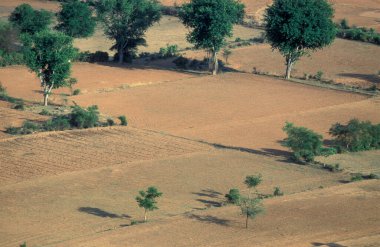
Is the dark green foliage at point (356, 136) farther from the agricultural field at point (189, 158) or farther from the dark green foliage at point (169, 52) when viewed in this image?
the dark green foliage at point (169, 52)

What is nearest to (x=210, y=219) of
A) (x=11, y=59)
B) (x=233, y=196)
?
(x=233, y=196)

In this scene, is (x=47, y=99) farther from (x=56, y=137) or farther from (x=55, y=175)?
(x=55, y=175)

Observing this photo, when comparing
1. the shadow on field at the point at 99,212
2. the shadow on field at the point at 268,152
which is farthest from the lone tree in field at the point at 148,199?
the shadow on field at the point at 268,152

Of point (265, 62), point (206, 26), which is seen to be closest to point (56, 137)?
point (206, 26)

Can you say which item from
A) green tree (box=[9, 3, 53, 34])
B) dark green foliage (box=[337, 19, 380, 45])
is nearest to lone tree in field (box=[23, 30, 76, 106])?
green tree (box=[9, 3, 53, 34])

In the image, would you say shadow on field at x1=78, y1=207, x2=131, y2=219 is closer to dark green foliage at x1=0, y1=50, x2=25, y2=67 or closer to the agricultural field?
the agricultural field

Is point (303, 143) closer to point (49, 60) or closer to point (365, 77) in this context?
point (49, 60)
